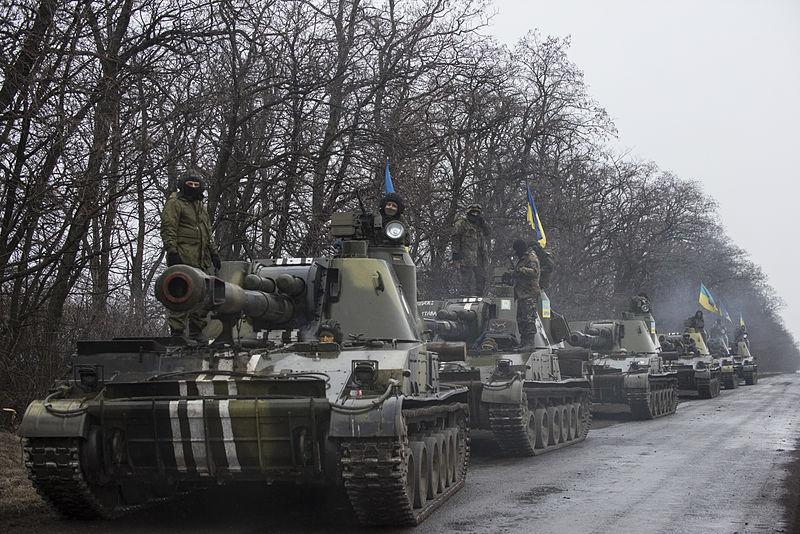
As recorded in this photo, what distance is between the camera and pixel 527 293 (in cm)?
1659

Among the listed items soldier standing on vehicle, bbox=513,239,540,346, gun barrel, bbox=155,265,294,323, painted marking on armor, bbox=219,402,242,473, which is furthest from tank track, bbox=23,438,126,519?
soldier standing on vehicle, bbox=513,239,540,346

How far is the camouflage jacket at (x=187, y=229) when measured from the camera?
991 centimetres

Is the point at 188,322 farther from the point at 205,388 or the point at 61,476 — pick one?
the point at 61,476

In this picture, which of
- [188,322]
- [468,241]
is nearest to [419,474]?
[188,322]

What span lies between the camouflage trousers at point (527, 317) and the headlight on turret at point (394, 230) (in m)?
5.09

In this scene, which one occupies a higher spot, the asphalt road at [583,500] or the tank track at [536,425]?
the tank track at [536,425]

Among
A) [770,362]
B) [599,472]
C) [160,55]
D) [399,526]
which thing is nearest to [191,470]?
[399,526]

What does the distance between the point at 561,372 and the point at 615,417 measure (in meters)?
7.01

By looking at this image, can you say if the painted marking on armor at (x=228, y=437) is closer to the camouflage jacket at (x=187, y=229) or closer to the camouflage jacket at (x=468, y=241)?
the camouflage jacket at (x=187, y=229)

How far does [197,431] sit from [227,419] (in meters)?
0.25

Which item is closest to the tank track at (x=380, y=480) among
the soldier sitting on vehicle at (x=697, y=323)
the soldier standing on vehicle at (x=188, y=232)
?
the soldier standing on vehicle at (x=188, y=232)

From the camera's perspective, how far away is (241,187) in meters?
19.3

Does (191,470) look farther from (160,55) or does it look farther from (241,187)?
(241,187)

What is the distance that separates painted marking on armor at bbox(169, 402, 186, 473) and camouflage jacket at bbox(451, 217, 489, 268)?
9.40 metres
